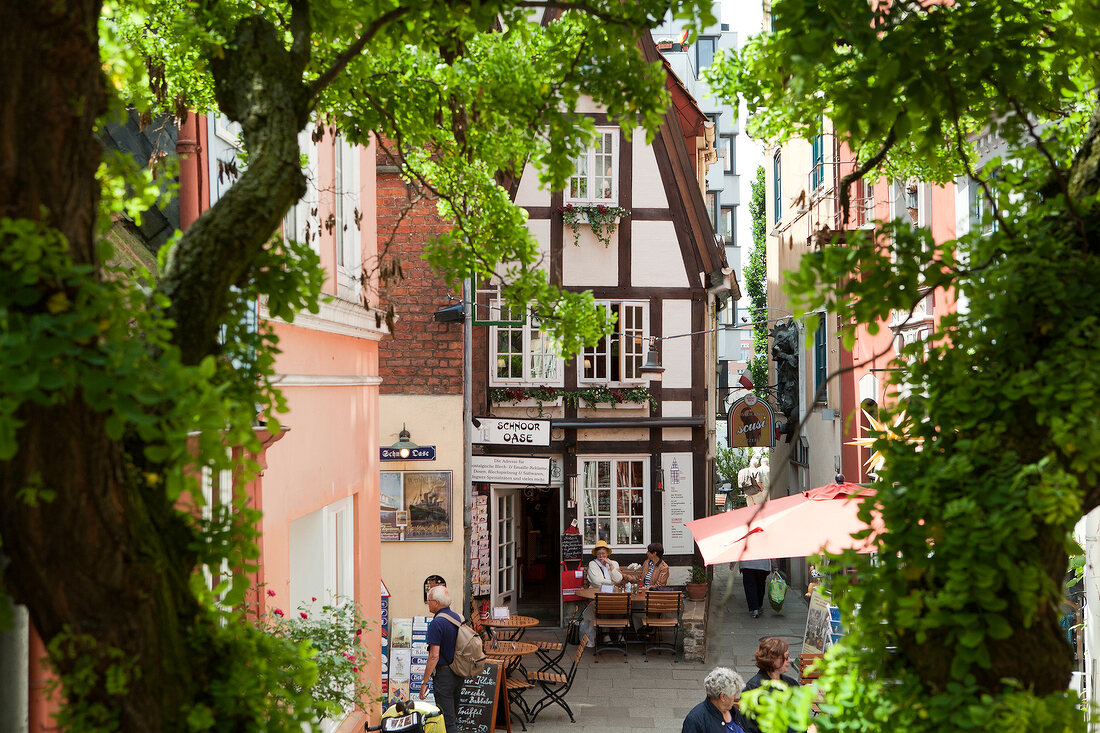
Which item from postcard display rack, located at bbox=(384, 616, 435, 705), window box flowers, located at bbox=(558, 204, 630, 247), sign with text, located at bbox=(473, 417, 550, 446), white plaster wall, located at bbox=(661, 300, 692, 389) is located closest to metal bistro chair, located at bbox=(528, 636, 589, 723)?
postcard display rack, located at bbox=(384, 616, 435, 705)

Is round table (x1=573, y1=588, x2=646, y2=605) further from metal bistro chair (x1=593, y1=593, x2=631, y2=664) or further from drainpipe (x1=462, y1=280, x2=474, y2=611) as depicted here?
drainpipe (x1=462, y1=280, x2=474, y2=611)

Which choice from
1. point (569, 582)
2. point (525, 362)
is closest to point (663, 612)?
point (569, 582)

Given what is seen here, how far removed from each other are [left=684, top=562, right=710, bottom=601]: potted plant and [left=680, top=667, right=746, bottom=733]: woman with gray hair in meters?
10.2

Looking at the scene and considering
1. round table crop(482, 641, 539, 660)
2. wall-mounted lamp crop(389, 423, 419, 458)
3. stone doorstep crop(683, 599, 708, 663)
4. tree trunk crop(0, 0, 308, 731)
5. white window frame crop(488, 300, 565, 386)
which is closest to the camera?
tree trunk crop(0, 0, 308, 731)

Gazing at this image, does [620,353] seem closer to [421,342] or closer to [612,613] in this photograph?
[421,342]

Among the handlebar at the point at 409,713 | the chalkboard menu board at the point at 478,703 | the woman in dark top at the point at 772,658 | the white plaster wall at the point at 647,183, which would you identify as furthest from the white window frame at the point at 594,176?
the woman in dark top at the point at 772,658

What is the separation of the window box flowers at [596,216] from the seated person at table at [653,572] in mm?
5122

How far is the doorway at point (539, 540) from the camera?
65.7ft

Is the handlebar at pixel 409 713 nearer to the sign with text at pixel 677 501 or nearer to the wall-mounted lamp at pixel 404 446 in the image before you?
the wall-mounted lamp at pixel 404 446

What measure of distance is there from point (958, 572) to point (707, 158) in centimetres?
1979

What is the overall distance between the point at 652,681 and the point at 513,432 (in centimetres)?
454

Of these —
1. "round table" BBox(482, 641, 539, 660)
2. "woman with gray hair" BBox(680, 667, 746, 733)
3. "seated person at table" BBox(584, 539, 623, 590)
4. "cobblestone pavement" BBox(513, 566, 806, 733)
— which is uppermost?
"woman with gray hair" BBox(680, 667, 746, 733)

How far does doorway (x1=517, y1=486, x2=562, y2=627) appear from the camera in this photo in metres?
20.0

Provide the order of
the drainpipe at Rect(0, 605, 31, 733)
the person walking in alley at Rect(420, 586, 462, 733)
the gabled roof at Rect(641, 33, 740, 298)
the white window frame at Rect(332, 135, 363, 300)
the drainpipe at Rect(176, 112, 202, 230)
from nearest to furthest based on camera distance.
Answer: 1. the drainpipe at Rect(0, 605, 31, 733)
2. the drainpipe at Rect(176, 112, 202, 230)
3. the white window frame at Rect(332, 135, 363, 300)
4. the person walking in alley at Rect(420, 586, 462, 733)
5. the gabled roof at Rect(641, 33, 740, 298)
